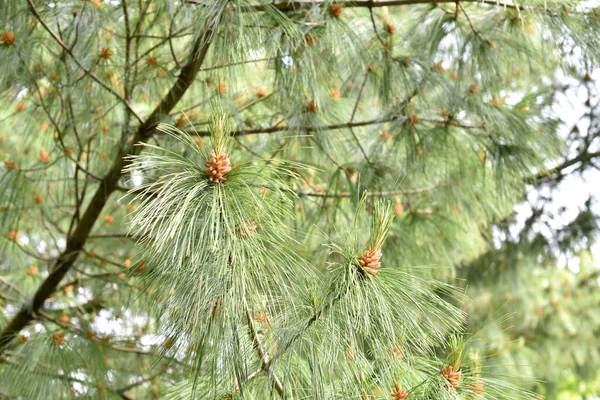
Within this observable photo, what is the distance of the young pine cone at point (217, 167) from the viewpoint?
3.51 feet

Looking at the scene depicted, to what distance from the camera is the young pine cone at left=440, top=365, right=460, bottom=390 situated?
1.14 metres

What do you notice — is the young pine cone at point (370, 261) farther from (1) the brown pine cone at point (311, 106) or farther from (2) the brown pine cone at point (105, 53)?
(2) the brown pine cone at point (105, 53)

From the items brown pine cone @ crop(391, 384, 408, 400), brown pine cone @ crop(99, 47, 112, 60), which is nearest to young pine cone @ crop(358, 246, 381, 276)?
brown pine cone @ crop(391, 384, 408, 400)

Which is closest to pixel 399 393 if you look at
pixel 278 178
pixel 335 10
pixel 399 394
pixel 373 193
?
pixel 399 394

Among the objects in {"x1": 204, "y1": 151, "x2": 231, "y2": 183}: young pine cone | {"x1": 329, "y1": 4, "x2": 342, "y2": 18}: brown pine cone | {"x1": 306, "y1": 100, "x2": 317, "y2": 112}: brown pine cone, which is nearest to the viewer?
{"x1": 204, "y1": 151, "x2": 231, "y2": 183}: young pine cone

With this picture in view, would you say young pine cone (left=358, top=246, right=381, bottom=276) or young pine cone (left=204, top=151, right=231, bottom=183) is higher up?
young pine cone (left=204, top=151, right=231, bottom=183)

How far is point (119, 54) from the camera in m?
1.88

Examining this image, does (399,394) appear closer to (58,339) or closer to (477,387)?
(477,387)

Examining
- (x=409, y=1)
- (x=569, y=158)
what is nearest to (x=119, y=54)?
(x=409, y=1)

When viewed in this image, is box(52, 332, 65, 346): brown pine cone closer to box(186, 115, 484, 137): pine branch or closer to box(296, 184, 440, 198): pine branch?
box(186, 115, 484, 137): pine branch

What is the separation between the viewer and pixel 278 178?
4.06 ft

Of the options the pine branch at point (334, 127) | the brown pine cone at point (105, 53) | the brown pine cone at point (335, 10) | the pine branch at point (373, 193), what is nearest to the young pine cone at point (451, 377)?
the pine branch at point (373, 193)

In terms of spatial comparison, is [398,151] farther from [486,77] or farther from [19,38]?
[19,38]

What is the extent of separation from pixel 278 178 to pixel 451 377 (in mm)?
442
